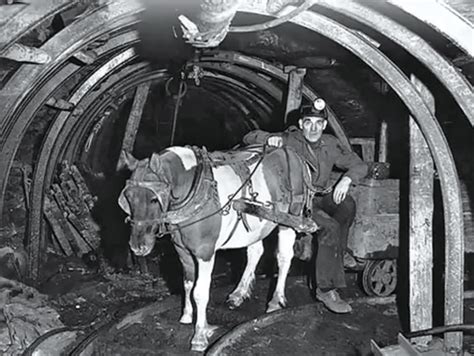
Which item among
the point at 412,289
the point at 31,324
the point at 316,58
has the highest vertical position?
the point at 316,58

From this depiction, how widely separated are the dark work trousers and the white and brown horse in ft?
1.17

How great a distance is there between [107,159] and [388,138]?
6965 mm

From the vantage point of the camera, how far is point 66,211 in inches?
381

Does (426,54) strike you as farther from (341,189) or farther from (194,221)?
(194,221)

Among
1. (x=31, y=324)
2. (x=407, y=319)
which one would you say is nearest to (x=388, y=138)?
(x=407, y=319)

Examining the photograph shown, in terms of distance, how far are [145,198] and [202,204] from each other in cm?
58

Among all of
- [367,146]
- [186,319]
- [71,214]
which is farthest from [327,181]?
[71,214]

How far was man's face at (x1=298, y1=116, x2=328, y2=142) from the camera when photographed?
6.34 m

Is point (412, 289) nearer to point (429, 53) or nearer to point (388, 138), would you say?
point (429, 53)

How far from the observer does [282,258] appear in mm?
6598

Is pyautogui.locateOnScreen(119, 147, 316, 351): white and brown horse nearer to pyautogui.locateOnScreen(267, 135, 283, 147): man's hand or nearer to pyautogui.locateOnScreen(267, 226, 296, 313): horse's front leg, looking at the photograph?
pyautogui.locateOnScreen(267, 226, 296, 313): horse's front leg

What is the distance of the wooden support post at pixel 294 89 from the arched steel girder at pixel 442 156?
3.14 metres

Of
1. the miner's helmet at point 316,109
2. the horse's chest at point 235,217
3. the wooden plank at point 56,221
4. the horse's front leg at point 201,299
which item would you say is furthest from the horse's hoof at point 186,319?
the wooden plank at point 56,221

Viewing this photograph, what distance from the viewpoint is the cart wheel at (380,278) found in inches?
295
